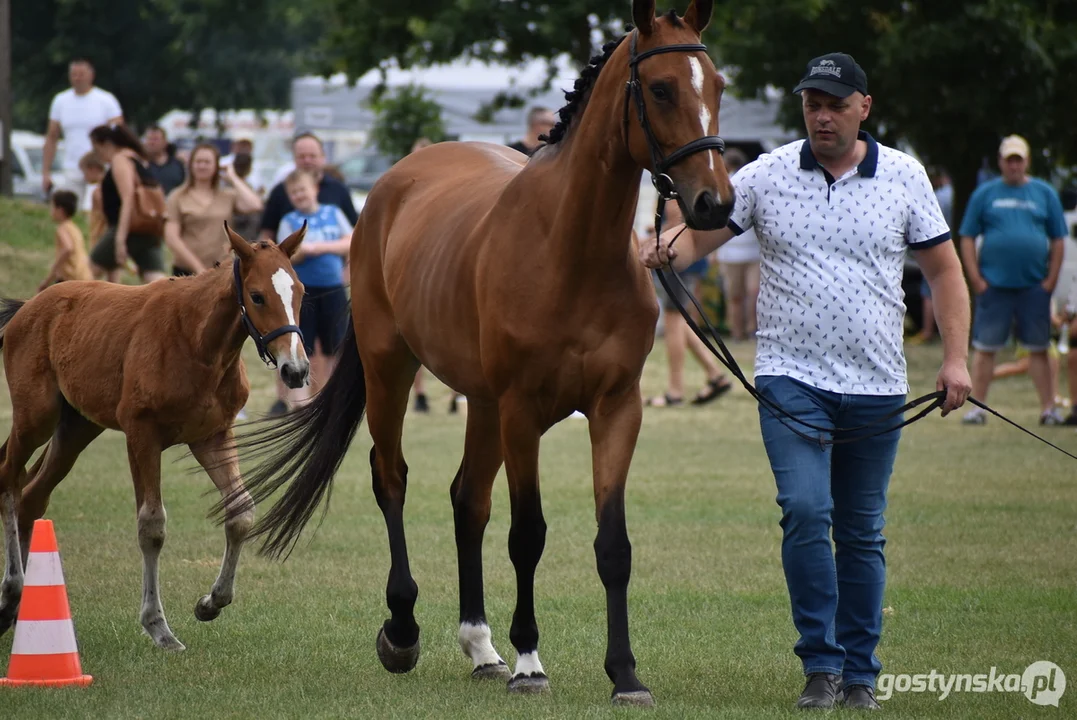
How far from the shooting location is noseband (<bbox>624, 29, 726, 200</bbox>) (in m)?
4.74

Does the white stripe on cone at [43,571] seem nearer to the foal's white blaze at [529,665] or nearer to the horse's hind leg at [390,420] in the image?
the horse's hind leg at [390,420]

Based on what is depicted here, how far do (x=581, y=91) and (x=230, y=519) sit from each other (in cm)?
251

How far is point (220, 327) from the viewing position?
21.6ft

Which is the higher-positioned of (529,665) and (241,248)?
(241,248)

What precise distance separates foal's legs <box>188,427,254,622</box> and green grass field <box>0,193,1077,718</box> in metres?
0.14

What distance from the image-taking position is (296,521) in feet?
22.0

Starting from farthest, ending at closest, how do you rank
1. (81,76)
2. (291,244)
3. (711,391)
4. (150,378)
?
(81,76) < (711,391) < (291,244) < (150,378)

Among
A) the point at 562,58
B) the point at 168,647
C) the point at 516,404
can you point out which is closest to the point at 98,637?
the point at 168,647

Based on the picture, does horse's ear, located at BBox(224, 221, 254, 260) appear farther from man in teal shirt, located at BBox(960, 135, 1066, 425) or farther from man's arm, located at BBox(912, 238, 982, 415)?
man in teal shirt, located at BBox(960, 135, 1066, 425)

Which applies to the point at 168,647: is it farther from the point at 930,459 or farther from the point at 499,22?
the point at 499,22

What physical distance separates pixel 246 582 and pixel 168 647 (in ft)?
4.78

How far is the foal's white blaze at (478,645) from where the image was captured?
5.85 meters

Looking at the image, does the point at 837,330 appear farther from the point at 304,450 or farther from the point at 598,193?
the point at 304,450

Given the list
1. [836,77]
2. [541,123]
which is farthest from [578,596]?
[541,123]
